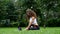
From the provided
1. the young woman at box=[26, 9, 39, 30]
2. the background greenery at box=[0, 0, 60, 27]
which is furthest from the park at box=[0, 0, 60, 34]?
the young woman at box=[26, 9, 39, 30]

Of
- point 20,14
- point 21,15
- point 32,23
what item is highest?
point 32,23

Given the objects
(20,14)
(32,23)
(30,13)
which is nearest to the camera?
(30,13)

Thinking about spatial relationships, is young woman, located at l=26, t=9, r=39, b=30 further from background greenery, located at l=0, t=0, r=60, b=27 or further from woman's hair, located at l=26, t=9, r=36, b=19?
background greenery, located at l=0, t=0, r=60, b=27

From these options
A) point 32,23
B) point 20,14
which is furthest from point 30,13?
point 20,14

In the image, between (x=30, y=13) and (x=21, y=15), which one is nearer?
(x=30, y=13)

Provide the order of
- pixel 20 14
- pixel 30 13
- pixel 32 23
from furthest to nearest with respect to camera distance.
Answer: pixel 20 14 < pixel 32 23 < pixel 30 13

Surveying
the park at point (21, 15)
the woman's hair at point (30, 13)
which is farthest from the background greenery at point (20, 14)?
the woman's hair at point (30, 13)

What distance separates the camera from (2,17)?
4422 centimetres

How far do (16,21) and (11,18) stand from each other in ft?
5.37

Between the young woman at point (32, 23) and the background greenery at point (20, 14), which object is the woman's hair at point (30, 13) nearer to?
the young woman at point (32, 23)

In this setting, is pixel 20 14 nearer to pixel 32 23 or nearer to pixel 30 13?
pixel 32 23

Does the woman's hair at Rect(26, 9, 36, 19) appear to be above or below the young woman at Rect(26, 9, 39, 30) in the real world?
above

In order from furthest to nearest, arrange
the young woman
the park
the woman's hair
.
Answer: the park, the young woman, the woman's hair

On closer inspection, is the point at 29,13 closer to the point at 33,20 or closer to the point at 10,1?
the point at 33,20
